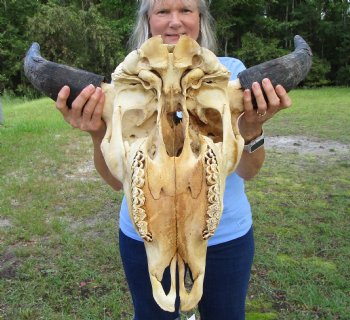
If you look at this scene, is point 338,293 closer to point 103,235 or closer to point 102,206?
point 103,235

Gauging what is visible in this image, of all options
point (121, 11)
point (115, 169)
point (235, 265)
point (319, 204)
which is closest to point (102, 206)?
point (319, 204)

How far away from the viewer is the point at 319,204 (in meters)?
6.78

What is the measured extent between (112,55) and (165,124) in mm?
30637

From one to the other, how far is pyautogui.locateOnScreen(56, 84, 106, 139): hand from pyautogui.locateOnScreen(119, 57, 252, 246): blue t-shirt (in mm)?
567

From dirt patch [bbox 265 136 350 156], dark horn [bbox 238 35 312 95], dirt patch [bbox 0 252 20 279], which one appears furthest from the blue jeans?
dirt patch [bbox 265 136 350 156]

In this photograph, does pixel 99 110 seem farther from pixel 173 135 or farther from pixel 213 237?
pixel 213 237

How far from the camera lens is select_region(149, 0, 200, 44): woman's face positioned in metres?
2.44

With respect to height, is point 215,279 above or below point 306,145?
above

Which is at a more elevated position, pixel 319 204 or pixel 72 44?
pixel 72 44

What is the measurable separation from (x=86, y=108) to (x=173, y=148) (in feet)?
1.51

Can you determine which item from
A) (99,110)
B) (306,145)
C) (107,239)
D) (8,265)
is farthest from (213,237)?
(306,145)

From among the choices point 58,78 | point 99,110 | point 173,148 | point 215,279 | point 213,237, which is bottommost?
point 215,279

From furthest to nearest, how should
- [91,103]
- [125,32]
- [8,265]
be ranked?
[125,32] < [8,265] < [91,103]

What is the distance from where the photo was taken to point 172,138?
1.72 m
